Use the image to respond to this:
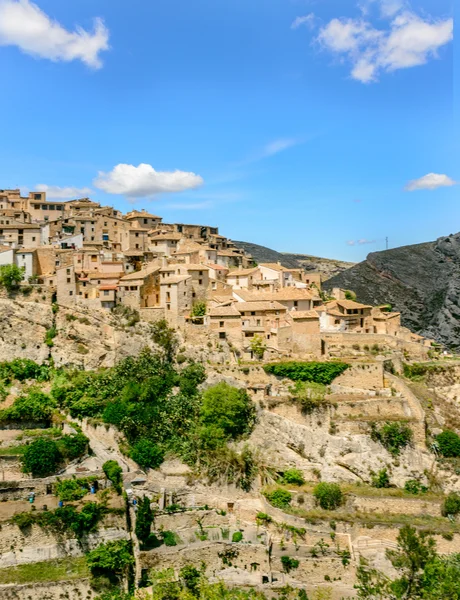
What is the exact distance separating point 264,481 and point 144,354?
1143 cm

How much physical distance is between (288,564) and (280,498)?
3.29 metres

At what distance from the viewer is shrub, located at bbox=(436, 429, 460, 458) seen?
2791 centimetres

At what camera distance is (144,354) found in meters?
33.6

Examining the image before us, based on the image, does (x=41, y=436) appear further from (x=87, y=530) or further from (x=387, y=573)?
(x=387, y=573)

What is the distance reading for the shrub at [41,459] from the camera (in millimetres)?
25047

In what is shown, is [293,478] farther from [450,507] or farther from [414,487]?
[450,507]

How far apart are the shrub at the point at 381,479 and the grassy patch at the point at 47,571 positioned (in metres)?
14.7

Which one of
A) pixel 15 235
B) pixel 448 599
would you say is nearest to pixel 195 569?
pixel 448 599

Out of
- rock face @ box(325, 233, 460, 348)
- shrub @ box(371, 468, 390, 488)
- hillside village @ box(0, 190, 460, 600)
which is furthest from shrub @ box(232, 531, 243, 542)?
rock face @ box(325, 233, 460, 348)

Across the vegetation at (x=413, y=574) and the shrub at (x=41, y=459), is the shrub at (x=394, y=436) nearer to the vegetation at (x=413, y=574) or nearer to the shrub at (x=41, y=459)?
the vegetation at (x=413, y=574)

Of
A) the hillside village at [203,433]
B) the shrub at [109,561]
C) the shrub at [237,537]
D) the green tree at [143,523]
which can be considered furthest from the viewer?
the shrub at [237,537]

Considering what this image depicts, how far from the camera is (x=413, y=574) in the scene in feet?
69.6

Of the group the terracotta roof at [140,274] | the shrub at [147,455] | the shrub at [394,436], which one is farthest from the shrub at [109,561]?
the terracotta roof at [140,274]

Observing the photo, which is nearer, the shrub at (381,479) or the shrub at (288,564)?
the shrub at (288,564)
